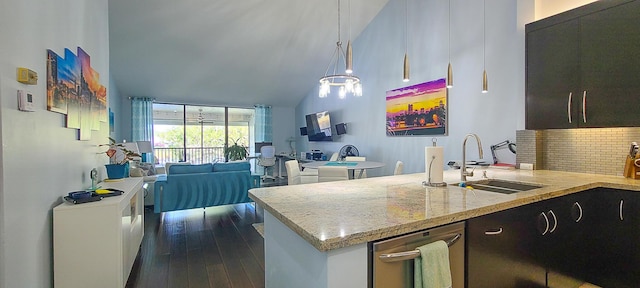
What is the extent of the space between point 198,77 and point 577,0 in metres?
6.47

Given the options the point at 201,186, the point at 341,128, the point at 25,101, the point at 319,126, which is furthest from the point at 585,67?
the point at 319,126

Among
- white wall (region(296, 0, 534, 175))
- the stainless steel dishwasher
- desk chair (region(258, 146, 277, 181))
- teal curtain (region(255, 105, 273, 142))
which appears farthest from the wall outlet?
teal curtain (region(255, 105, 273, 142))

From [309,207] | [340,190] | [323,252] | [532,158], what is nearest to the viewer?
[323,252]

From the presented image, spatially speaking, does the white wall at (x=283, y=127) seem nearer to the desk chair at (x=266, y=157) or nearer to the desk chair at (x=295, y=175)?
the desk chair at (x=266, y=157)

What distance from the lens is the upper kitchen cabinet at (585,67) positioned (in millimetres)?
2029

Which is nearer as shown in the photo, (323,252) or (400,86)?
(323,252)

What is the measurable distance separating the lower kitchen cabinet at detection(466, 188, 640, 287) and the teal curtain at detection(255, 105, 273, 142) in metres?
7.56

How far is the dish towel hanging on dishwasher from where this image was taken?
3.50ft

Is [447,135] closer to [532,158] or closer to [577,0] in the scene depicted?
[532,158]

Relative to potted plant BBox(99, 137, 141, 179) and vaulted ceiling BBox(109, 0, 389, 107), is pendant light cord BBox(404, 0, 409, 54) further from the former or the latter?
potted plant BBox(99, 137, 141, 179)

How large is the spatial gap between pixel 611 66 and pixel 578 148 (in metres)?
0.77

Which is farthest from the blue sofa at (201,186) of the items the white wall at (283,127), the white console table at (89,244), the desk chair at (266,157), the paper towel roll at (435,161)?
the white wall at (283,127)

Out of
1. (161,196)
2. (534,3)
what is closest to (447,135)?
(534,3)

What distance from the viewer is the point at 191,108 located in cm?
816
